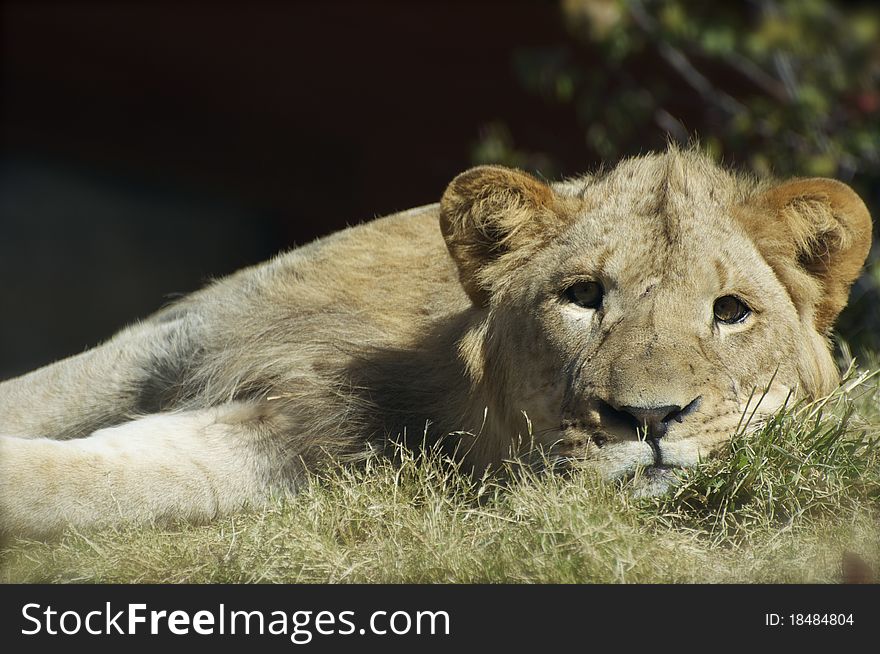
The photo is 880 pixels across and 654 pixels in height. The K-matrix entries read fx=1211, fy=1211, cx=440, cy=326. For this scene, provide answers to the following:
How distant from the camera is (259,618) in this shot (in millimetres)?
2727

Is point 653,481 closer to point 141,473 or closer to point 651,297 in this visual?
point 651,297

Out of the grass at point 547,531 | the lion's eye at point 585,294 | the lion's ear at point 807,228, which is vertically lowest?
the grass at point 547,531

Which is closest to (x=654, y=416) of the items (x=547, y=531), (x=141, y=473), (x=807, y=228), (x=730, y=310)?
(x=547, y=531)

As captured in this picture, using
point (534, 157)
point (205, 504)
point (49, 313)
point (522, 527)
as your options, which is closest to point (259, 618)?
point (522, 527)

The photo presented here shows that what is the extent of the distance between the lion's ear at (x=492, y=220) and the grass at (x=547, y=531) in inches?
25.3

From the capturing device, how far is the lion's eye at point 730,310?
3.43 m

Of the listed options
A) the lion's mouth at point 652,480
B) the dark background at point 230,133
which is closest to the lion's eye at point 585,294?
the lion's mouth at point 652,480

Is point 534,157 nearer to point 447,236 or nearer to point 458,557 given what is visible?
point 447,236

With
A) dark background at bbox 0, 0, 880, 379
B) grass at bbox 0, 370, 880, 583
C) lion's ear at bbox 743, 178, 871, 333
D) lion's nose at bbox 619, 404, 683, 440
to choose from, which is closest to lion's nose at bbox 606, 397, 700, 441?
lion's nose at bbox 619, 404, 683, 440

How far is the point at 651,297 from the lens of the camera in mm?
3371

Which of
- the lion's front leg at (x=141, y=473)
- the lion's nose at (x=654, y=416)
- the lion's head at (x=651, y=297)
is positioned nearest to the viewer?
the lion's nose at (x=654, y=416)

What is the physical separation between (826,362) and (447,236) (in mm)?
1223

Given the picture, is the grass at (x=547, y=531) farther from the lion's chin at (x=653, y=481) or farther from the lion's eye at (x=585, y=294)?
the lion's eye at (x=585, y=294)

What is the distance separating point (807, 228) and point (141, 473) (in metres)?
2.21
